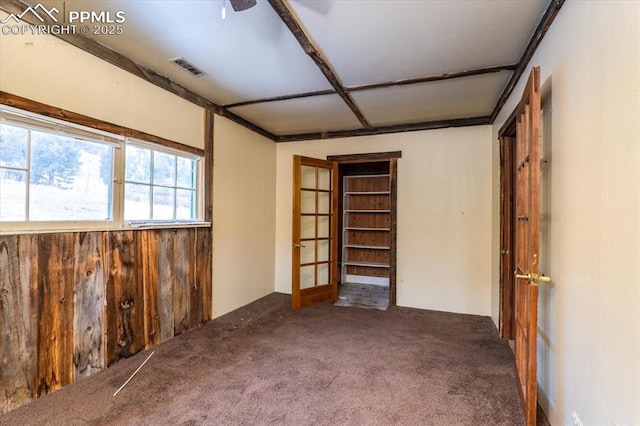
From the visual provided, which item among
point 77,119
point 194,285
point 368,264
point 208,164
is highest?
point 77,119

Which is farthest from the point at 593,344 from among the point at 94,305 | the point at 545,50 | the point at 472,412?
the point at 94,305

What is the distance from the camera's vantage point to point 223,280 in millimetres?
3711

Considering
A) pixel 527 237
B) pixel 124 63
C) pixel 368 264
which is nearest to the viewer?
pixel 527 237

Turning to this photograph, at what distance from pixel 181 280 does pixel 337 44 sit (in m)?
2.60

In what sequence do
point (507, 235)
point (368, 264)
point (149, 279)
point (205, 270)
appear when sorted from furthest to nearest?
1. point (368, 264)
2. point (205, 270)
3. point (507, 235)
4. point (149, 279)

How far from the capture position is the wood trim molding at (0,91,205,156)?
1858 millimetres

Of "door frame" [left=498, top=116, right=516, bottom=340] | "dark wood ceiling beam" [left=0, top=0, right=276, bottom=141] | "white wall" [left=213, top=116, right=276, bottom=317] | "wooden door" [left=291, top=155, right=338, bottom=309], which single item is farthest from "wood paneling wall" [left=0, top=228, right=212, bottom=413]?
"door frame" [left=498, top=116, right=516, bottom=340]

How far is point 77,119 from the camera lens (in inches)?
86.6

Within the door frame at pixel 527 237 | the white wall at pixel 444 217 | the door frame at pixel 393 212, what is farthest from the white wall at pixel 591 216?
the door frame at pixel 393 212

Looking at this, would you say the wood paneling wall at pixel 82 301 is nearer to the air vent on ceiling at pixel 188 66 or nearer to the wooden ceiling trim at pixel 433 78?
the air vent on ceiling at pixel 188 66

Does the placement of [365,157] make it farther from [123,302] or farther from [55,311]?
Answer: [55,311]

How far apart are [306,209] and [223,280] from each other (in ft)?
4.98

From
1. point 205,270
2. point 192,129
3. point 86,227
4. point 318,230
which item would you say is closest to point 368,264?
point 318,230

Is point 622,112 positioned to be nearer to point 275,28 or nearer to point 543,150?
point 543,150
